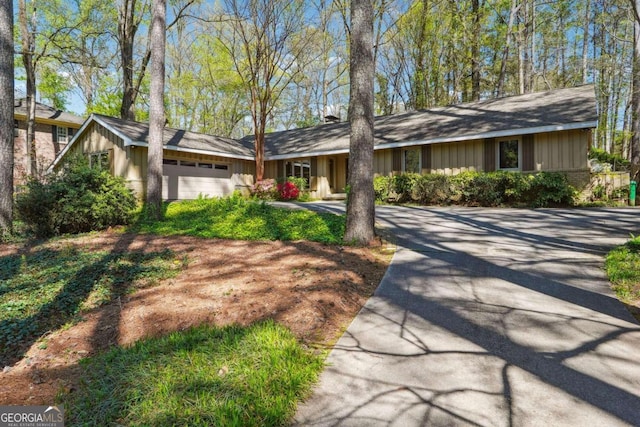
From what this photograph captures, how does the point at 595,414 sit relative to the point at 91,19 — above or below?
below

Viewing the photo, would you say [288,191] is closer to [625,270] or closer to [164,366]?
[625,270]

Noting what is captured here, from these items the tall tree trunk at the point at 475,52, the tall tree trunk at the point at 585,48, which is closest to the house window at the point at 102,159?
the tall tree trunk at the point at 475,52

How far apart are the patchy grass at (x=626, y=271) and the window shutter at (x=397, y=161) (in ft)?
34.8

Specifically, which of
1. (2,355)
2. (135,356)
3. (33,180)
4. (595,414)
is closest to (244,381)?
(135,356)

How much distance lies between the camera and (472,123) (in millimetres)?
14016

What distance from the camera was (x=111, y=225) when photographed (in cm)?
932

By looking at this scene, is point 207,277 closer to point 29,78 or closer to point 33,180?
point 33,180

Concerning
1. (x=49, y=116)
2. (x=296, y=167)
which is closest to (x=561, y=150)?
(x=296, y=167)

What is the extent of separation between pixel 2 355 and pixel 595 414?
467 centimetres

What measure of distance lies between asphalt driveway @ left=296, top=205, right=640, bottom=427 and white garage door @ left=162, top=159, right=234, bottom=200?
12.8 metres

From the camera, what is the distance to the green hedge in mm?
10836

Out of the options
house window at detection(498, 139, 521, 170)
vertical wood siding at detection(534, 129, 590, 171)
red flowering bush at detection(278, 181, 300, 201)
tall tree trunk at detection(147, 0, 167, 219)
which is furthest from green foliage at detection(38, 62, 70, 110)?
vertical wood siding at detection(534, 129, 590, 171)

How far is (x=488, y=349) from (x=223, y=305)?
2.65 meters

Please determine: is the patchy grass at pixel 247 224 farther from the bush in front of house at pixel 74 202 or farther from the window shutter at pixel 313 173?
the window shutter at pixel 313 173
